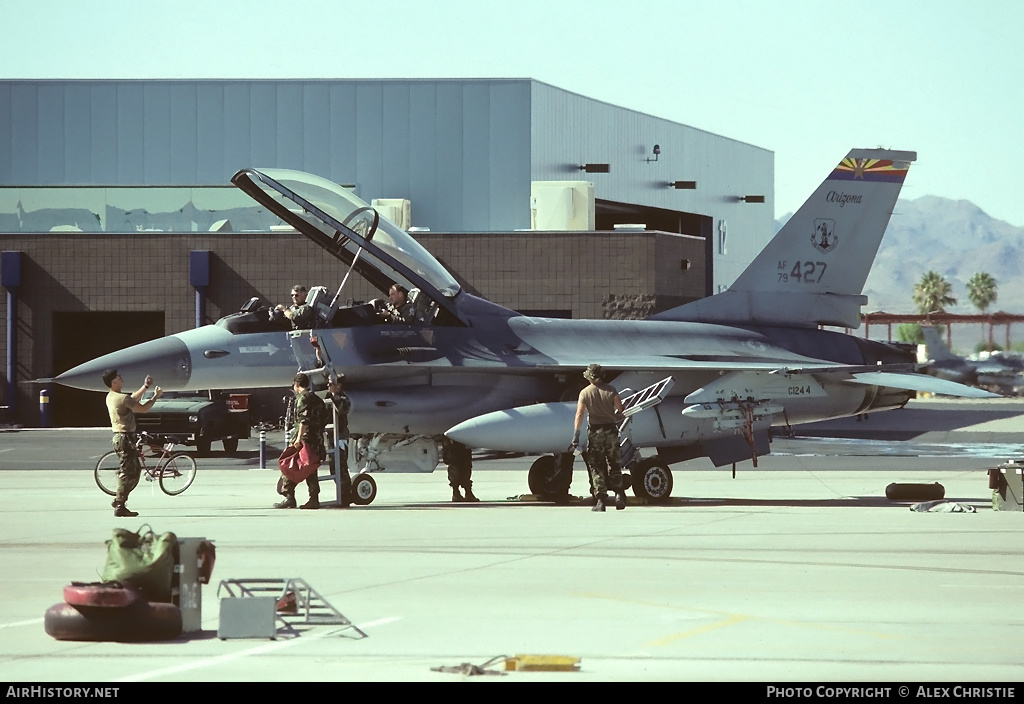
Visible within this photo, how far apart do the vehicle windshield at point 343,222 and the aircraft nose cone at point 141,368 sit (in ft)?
7.74

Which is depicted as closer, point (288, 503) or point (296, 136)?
point (288, 503)

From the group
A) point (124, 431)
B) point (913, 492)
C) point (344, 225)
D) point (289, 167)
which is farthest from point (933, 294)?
point (124, 431)

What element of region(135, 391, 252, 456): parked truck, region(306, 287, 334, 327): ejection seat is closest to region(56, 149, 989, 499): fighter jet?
region(306, 287, 334, 327): ejection seat

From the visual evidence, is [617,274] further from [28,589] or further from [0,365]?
[28,589]

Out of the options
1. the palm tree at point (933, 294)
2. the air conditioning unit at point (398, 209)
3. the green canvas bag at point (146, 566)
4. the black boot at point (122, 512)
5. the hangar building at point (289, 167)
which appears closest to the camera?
the green canvas bag at point (146, 566)

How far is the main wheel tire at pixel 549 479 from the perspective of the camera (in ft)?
62.0

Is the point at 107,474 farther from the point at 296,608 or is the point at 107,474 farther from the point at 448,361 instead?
the point at 296,608

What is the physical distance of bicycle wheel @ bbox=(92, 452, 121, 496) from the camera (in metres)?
19.9

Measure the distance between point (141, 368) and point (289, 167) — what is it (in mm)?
26648

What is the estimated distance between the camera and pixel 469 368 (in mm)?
18891

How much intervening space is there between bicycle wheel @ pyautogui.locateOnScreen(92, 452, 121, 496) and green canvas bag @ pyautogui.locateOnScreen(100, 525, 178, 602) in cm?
Answer: 1103

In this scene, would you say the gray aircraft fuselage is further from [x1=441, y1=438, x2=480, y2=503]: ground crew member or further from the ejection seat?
[x1=441, y1=438, x2=480, y2=503]: ground crew member

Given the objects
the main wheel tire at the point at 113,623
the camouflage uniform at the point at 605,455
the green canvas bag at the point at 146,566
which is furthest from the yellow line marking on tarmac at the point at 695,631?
the camouflage uniform at the point at 605,455

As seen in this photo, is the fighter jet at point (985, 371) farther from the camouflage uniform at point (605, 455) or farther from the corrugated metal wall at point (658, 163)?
the camouflage uniform at point (605, 455)
